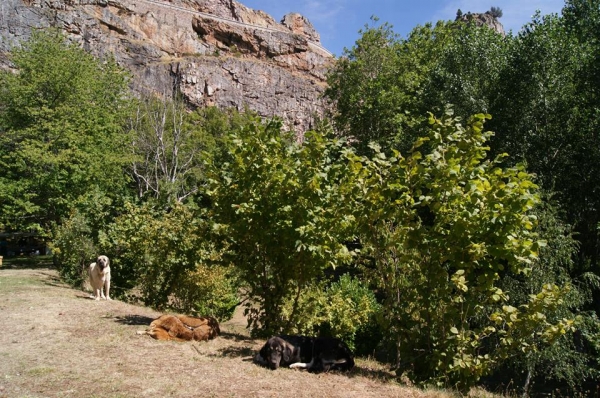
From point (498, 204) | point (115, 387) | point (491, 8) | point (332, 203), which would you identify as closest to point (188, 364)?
point (115, 387)

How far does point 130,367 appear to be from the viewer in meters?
5.98

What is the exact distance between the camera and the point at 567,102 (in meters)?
14.9

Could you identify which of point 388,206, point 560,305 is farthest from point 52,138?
point 560,305

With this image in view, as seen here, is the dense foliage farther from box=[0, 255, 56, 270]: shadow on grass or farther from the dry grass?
box=[0, 255, 56, 270]: shadow on grass

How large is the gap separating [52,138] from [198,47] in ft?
210

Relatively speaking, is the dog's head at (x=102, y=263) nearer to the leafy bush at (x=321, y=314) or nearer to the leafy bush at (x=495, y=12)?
the leafy bush at (x=321, y=314)

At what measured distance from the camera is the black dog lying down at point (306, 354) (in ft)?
21.4

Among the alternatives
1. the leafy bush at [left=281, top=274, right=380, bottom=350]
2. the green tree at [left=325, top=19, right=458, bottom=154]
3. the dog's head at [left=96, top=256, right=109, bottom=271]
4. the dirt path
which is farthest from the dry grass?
the green tree at [left=325, top=19, right=458, bottom=154]

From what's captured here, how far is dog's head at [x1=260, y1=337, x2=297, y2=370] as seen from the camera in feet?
21.2

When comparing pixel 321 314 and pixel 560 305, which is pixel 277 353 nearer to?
pixel 321 314

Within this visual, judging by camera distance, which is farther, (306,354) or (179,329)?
(179,329)

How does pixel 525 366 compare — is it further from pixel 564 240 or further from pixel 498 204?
pixel 498 204

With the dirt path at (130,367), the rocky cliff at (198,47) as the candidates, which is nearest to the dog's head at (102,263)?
the dirt path at (130,367)

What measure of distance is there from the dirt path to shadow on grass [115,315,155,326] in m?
0.02
